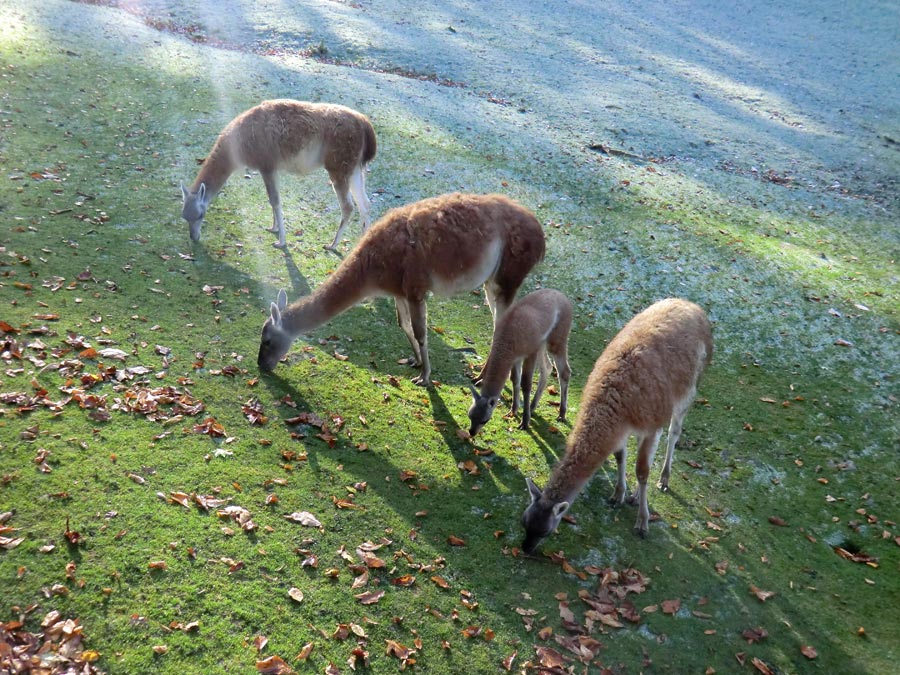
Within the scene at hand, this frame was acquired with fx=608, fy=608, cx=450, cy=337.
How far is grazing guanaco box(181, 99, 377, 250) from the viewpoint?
11250 mm

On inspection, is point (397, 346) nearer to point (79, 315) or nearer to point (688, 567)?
point (79, 315)

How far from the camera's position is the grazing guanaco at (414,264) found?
8055mm

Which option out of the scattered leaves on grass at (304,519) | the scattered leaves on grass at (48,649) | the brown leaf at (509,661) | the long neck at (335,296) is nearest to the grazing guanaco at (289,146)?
the long neck at (335,296)

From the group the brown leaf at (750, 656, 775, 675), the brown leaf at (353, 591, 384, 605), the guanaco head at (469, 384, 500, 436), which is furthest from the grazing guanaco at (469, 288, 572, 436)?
the brown leaf at (750, 656, 775, 675)

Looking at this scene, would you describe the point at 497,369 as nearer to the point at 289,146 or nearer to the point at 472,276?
the point at 472,276

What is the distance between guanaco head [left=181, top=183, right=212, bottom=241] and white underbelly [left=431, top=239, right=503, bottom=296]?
16.2 ft

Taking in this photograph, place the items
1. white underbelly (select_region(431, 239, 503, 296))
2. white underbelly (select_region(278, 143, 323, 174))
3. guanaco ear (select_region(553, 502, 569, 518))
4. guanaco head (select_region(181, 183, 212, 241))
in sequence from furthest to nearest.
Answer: white underbelly (select_region(278, 143, 323, 174)) < guanaco head (select_region(181, 183, 212, 241)) < white underbelly (select_region(431, 239, 503, 296)) < guanaco ear (select_region(553, 502, 569, 518))

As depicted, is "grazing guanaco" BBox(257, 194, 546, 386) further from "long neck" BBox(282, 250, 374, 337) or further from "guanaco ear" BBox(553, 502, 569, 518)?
"guanaco ear" BBox(553, 502, 569, 518)

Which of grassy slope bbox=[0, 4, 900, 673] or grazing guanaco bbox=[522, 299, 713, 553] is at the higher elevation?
grazing guanaco bbox=[522, 299, 713, 553]

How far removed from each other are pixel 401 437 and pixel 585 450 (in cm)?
234

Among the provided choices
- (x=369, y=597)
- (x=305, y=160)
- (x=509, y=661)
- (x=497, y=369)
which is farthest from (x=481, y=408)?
(x=305, y=160)

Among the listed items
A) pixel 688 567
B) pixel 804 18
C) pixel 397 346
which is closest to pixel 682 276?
pixel 397 346

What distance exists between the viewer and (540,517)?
581cm

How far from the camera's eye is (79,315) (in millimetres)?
7766
